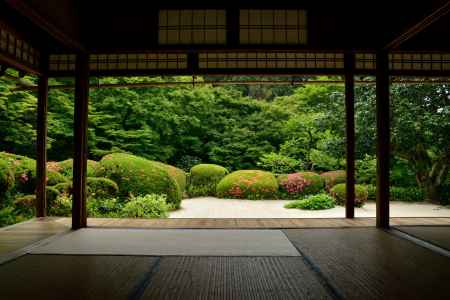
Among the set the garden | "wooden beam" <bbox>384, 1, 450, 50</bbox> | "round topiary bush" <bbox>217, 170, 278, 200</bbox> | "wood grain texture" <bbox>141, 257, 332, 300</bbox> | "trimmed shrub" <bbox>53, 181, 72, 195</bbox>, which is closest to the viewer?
"wood grain texture" <bbox>141, 257, 332, 300</bbox>

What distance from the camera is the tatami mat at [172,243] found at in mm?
3395

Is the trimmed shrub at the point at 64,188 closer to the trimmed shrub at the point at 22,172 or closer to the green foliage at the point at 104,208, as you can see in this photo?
the green foliage at the point at 104,208

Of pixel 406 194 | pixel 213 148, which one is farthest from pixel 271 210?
pixel 213 148

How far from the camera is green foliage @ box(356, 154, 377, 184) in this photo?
10398 millimetres

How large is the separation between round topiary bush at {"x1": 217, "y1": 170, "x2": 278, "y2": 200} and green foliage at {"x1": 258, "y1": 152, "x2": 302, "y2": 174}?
162cm

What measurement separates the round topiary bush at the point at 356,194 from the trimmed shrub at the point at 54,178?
6.48 m

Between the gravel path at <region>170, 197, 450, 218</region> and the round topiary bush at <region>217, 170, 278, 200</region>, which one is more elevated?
the round topiary bush at <region>217, 170, 278, 200</region>

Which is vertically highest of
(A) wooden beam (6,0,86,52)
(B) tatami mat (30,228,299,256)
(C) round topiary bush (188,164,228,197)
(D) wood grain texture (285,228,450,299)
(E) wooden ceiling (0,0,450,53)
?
(E) wooden ceiling (0,0,450,53)

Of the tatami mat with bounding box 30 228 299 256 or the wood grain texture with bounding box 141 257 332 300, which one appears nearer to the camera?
the wood grain texture with bounding box 141 257 332 300

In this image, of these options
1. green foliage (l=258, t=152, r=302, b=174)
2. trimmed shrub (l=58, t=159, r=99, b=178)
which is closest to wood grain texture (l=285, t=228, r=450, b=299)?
trimmed shrub (l=58, t=159, r=99, b=178)

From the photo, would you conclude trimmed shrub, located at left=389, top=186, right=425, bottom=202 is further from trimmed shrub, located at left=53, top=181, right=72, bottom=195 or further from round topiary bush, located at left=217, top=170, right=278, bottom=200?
trimmed shrub, located at left=53, top=181, right=72, bottom=195

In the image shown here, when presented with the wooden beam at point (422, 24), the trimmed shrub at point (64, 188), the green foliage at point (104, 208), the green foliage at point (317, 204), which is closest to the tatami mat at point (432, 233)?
the wooden beam at point (422, 24)

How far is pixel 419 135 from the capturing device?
8258mm

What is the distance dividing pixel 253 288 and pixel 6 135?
8264 millimetres
